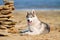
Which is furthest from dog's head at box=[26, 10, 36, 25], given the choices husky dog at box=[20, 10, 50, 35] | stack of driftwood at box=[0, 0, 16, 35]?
stack of driftwood at box=[0, 0, 16, 35]

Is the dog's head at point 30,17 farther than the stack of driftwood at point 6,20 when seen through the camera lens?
No

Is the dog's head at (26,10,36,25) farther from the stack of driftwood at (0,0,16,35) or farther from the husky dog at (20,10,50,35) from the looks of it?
the stack of driftwood at (0,0,16,35)

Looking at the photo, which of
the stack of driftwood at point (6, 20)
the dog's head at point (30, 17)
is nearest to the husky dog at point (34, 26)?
the dog's head at point (30, 17)

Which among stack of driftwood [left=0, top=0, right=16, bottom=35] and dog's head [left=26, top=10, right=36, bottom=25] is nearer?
dog's head [left=26, top=10, right=36, bottom=25]

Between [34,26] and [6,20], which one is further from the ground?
[6,20]

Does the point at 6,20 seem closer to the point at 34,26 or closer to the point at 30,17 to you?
the point at 30,17

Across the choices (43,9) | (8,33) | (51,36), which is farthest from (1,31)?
(43,9)

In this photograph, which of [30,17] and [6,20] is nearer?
[30,17]

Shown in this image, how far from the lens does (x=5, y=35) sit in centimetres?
939

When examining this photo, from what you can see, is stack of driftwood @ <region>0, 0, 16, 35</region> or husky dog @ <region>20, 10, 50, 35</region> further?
stack of driftwood @ <region>0, 0, 16, 35</region>

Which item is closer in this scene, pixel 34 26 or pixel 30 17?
pixel 30 17

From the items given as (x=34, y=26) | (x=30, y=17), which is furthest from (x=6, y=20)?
(x=34, y=26)

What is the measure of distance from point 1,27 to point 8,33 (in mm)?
369

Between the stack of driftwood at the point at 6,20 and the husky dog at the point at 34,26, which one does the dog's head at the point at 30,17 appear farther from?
the stack of driftwood at the point at 6,20
